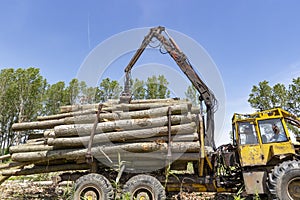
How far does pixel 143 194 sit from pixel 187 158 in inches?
62.3

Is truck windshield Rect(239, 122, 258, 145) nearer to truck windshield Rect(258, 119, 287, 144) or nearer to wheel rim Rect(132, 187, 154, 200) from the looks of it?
truck windshield Rect(258, 119, 287, 144)

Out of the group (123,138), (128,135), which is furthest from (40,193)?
(128,135)

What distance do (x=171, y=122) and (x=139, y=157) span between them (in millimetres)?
1412

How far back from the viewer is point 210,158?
7.36m

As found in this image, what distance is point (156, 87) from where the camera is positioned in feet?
79.2

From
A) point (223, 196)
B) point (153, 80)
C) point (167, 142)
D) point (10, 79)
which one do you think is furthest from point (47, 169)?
point (10, 79)

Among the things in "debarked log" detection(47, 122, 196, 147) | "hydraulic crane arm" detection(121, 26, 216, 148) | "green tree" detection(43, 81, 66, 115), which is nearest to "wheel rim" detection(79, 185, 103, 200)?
"debarked log" detection(47, 122, 196, 147)

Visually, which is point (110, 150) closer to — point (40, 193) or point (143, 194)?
point (143, 194)

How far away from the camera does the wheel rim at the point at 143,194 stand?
6508 mm

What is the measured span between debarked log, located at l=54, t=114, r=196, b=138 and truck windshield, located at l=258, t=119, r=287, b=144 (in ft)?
6.53

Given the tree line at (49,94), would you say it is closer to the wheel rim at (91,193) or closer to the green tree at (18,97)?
the green tree at (18,97)

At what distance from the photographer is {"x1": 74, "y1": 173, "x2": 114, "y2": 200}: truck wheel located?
661 cm

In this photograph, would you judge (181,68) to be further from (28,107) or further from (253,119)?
(28,107)

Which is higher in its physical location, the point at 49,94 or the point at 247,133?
the point at 49,94
